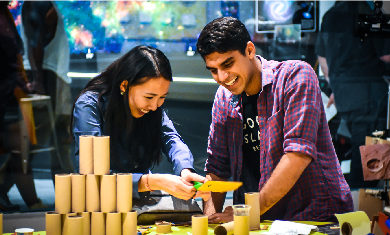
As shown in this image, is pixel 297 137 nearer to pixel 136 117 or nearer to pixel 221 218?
pixel 221 218

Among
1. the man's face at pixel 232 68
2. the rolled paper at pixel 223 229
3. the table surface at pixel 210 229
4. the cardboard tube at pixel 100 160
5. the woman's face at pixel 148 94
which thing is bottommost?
the table surface at pixel 210 229

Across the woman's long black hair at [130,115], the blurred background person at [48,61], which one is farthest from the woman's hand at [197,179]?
the blurred background person at [48,61]

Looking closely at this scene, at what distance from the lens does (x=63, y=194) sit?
2375 millimetres

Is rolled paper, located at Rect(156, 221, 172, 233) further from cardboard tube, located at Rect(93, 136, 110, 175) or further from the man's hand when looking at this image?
cardboard tube, located at Rect(93, 136, 110, 175)

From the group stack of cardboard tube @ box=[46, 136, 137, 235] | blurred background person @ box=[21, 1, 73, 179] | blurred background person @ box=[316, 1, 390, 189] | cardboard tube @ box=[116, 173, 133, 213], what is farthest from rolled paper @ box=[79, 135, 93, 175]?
blurred background person @ box=[316, 1, 390, 189]

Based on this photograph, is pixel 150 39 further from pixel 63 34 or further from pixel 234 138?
pixel 234 138

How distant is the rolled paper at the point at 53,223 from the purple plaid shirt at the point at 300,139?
1112 millimetres

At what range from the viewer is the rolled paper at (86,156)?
2434mm

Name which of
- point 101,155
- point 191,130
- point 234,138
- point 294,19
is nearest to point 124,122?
point 234,138

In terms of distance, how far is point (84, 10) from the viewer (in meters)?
5.27

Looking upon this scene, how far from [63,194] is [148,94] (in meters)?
1.04

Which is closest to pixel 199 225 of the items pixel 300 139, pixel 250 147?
pixel 300 139

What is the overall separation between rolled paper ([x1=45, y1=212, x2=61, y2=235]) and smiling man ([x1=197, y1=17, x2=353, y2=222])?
0.81 m

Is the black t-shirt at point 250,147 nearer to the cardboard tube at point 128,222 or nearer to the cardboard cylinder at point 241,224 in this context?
the cardboard cylinder at point 241,224
